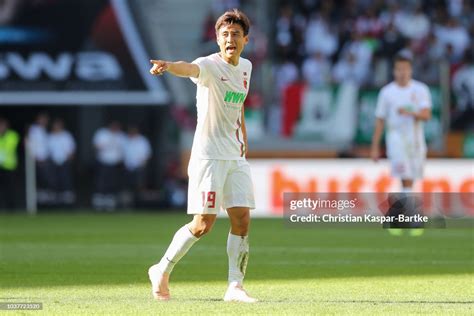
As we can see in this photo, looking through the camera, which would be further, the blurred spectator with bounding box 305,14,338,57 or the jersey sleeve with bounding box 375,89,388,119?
the blurred spectator with bounding box 305,14,338,57

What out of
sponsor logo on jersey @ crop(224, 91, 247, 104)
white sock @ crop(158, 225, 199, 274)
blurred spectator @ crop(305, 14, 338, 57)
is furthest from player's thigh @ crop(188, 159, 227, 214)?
blurred spectator @ crop(305, 14, 338, 57)

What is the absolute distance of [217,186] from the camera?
9398 mm

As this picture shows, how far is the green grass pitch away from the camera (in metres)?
9.08

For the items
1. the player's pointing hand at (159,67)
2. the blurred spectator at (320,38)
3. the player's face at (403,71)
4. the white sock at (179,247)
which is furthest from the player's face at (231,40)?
the blurred spectator at (320,38)

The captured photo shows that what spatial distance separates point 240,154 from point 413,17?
20585 millimetres

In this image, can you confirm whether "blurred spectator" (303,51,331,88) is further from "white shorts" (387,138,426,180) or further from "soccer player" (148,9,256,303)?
"soccer player" (148,9,256,303)

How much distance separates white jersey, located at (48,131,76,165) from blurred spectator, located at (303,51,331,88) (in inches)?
212

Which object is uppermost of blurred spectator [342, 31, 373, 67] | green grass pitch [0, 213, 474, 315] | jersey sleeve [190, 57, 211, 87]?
jersey sleeve [190, 57, 211, 87]

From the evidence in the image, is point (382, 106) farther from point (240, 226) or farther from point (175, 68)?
point (175, 68)

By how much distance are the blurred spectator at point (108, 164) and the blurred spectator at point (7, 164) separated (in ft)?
5.89

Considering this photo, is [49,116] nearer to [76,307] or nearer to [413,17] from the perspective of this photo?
[413,17]
